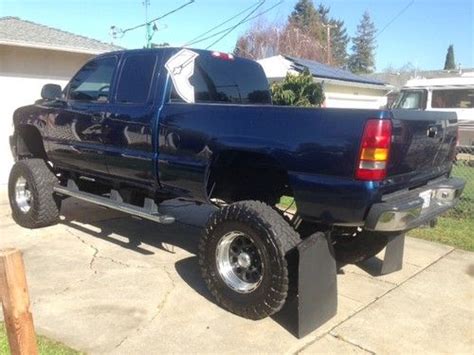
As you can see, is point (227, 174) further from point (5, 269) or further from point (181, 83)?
point (5, 269)

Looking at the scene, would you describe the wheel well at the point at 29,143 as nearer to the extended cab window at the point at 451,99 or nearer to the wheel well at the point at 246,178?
the wheel well at the point at 246,178

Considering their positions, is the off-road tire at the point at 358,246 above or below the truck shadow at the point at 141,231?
above

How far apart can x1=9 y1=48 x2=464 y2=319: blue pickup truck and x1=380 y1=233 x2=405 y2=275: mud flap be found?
300 mm

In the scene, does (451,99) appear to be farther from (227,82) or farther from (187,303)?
(187,303)

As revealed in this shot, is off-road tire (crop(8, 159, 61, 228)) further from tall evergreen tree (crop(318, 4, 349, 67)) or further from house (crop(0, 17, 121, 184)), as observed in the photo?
tall evergreen tree (crop(318, 4, 349, 67))

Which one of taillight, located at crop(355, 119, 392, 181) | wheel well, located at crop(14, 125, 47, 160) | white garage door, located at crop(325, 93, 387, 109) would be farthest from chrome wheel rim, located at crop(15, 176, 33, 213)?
white garage door, located at crop(325, 93, 387, 109)

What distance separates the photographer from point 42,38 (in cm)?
1028

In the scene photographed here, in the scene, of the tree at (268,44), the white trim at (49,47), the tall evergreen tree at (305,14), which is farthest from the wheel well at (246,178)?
the tall evergreen tree at (305,14)

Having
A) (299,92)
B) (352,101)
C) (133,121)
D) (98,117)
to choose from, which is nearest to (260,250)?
(133,121)

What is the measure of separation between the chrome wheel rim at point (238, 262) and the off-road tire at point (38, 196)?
3.14m

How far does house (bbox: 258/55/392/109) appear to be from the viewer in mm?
19406

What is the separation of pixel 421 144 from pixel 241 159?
1.47 metres

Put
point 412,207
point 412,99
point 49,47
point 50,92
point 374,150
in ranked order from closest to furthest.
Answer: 1. point 374,150
2. point 412,207
3. point 50,92
4. point 49,47
5. point 412,99

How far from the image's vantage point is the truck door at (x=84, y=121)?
548cm
